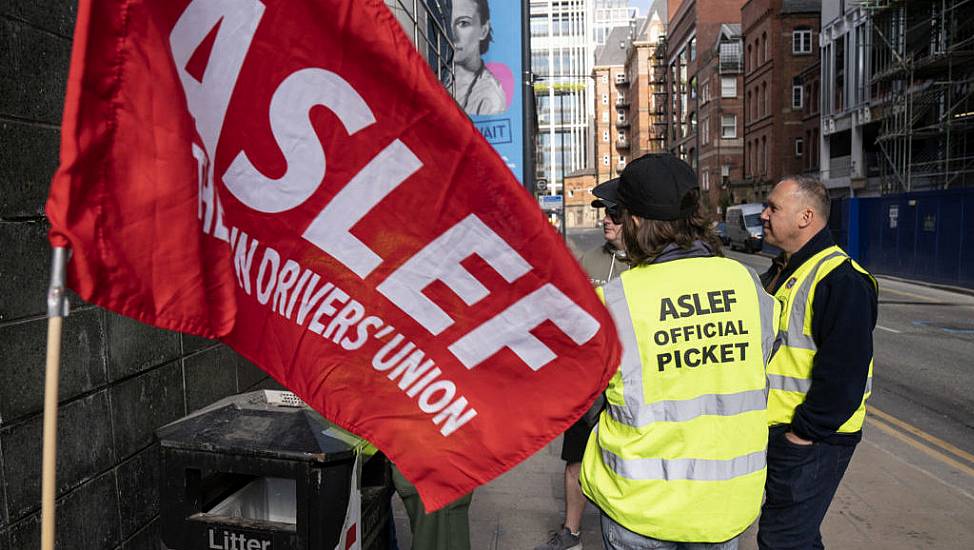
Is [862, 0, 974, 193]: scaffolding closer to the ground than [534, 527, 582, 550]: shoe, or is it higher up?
higher up

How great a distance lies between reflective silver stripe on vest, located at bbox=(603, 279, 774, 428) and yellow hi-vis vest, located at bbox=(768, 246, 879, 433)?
0.89m

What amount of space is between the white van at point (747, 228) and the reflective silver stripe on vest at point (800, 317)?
2974 centimetres

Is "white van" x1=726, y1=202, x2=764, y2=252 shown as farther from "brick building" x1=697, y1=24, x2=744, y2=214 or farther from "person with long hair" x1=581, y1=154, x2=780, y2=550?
Result: "person with long hair" x1=581, y1=154, x2=780, y2=550

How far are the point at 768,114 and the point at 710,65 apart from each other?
13862mm

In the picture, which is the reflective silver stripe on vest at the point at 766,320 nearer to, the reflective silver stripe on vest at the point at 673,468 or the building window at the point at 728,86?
the reflective silver stripe on vest at the point at 673,468

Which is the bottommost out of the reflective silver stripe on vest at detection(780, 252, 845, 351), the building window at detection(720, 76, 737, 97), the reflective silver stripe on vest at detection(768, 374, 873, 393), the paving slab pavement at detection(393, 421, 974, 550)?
the paving slab pavement at detection(393, 421, 974, 550)

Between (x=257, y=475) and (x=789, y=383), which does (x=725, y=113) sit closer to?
(x=789, y=383)

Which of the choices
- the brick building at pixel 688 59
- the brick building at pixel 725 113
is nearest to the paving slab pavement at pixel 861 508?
the brick building at pixel 688 59

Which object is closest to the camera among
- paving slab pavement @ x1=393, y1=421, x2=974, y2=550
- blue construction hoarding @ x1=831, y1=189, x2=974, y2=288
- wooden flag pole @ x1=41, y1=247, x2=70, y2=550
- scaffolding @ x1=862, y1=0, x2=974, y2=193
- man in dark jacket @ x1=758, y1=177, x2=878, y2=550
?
wooden flag pole @ x1=41, y1=247, x2=70, y2=550

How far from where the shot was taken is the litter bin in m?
2.38

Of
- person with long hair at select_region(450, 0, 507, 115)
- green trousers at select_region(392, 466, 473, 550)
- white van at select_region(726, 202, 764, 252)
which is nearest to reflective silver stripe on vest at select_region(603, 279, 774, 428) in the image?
green trousers at select_region(392, 466, 473, 550)

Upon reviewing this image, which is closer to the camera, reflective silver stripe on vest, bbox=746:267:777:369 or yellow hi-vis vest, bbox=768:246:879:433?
reflective silver stripe on vest, bbox=746:267:777:369

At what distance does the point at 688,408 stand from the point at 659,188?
66 cm

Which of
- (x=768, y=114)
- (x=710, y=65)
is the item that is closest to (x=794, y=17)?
(x=768, y=114)
